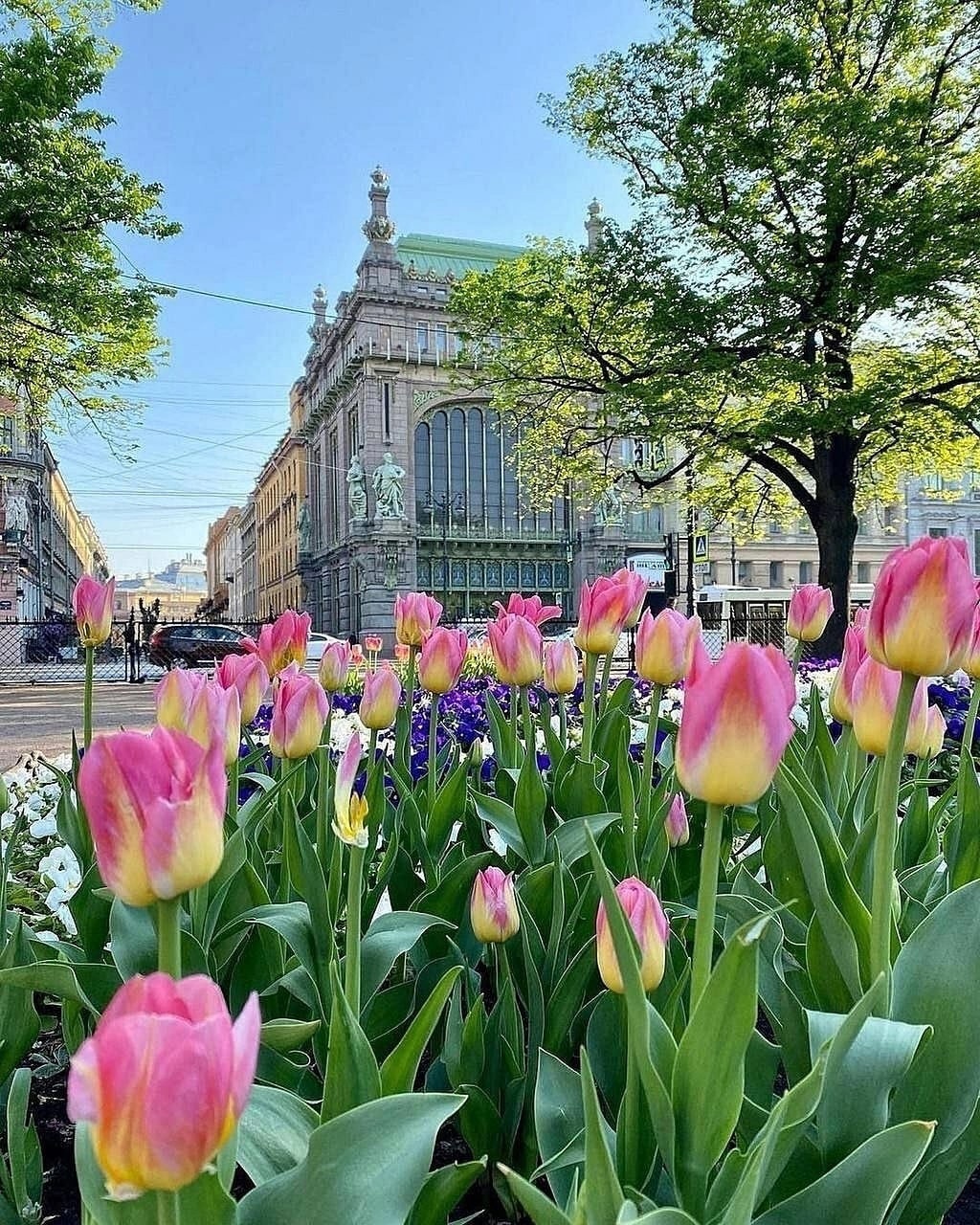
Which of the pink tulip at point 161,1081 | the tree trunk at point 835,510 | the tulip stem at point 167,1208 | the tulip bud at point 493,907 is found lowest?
the tulip bud at point 493,907

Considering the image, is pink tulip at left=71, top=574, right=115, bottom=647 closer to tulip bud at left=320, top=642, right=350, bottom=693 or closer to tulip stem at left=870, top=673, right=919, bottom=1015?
tulip bud at left=320, top=642, right=350, bottom=693

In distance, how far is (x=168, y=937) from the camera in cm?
57

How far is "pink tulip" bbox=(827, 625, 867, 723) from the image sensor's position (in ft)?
3.72

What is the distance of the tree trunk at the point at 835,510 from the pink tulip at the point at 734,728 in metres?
12.5

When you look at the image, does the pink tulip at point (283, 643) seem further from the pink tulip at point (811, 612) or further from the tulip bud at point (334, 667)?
the pink tulip at point (811, 612)

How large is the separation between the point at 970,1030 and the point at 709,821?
0.98 feet

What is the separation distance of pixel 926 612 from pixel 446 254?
4822cm

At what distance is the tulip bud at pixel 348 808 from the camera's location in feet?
2.21

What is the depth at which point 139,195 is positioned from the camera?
440 inches

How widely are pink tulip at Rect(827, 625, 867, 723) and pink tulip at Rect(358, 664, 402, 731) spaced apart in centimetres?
67

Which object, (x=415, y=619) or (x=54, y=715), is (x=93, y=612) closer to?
(x=415, y=619)

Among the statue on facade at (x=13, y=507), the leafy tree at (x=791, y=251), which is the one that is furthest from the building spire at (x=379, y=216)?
the leafy tree at (x=791, y=251)

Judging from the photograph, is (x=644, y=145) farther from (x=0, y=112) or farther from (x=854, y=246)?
(x=0, y=112)

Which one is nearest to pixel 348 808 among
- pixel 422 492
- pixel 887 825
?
pixel 887 825
